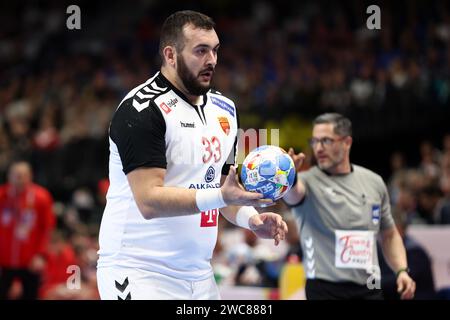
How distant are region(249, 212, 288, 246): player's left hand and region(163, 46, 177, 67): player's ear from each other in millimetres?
1083

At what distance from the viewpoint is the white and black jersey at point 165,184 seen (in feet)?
16.9

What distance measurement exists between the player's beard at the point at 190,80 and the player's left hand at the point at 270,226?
33.0 inches

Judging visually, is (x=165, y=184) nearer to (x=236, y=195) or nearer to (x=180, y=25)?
(x=236, y=195)

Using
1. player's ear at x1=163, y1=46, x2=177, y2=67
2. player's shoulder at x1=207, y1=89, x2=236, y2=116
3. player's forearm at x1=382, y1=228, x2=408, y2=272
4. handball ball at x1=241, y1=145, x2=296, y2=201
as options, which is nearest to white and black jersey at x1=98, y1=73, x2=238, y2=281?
player's ear at x1=163, y1=46, x2=177, y2=67

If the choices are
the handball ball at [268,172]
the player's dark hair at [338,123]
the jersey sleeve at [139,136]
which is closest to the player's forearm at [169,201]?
the jersey sleeve at [139,136]

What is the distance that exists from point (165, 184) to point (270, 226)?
2.23 feet

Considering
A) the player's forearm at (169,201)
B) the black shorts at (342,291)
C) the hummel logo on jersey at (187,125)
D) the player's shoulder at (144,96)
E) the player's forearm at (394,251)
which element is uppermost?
the player's shoulder at (144,96)

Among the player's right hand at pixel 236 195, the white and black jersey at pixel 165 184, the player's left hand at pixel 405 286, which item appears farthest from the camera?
the player's left hand at pixel 405 286

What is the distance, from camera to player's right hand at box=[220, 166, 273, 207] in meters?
4.63

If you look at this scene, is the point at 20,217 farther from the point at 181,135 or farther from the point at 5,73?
the point at 5,73

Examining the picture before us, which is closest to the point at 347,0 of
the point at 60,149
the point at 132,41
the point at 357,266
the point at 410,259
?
the point at 132,41

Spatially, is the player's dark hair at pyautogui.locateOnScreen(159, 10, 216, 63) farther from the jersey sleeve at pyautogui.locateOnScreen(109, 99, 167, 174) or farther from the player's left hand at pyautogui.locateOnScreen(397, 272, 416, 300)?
the player's left hand at pyautogui.locateOnScreen(397, 272, 416, 300)

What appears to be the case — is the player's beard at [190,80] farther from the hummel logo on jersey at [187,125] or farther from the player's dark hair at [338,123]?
the player's dark hair at [338,123]
